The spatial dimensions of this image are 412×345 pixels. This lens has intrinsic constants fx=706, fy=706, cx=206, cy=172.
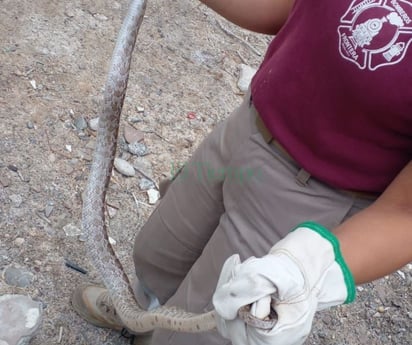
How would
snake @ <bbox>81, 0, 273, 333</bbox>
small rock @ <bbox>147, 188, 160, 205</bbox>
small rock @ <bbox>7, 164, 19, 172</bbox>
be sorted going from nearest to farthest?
snake @ <bbox>81, 0, 273, 333</bbox> → small rock @ <bbox>7, 164, 19, 172</bbox> → small rock @ <bbox>147, 188, 160, 205</bbox>

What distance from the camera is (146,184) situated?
81.4 inches

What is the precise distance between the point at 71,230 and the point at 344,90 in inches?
41.2

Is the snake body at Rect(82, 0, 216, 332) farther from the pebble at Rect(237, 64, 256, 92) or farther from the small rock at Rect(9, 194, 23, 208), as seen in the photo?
the pebble at Rect(237, 64, 256, 92)

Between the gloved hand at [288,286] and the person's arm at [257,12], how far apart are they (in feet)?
1.53

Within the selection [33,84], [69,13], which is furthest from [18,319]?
[69,13]

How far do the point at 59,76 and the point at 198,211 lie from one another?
3.48ft

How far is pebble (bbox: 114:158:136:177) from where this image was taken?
207cm

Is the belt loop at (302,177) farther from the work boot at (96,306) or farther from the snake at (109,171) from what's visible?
the work boot at (96,306)

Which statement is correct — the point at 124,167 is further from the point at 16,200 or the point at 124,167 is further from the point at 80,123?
the point at 16,200

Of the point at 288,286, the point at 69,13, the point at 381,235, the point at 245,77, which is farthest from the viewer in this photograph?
the point at 245,77

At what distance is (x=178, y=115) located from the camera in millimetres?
2305

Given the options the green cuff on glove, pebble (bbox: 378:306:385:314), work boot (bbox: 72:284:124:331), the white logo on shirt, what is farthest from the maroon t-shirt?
pebble (bbox: 378:306:385:314)

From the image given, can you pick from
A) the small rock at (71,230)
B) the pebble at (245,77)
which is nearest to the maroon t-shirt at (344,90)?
the small rock at (71,230)

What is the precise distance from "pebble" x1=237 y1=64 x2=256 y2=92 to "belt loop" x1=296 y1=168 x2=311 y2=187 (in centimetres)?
140
